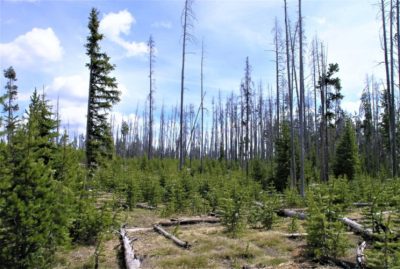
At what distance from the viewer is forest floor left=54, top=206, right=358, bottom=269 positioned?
708cm

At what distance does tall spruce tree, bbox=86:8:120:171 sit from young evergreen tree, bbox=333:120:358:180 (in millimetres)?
17331

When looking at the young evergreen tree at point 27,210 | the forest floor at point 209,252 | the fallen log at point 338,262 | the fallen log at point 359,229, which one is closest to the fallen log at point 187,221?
the forest floor at point 209,252

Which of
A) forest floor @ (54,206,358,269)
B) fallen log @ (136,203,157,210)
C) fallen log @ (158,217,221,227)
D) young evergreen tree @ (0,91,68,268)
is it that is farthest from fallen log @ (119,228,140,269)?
fallen log @ (136,203,157,210)

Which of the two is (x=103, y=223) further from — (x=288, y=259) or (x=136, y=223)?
(x=288, y=259)

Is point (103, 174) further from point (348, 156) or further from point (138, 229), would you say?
point (348, 156)

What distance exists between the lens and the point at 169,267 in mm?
6895

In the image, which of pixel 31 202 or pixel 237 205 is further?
pixel 237 205

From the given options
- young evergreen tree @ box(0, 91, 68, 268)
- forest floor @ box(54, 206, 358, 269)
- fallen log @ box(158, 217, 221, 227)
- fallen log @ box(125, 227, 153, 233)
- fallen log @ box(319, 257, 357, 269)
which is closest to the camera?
young evergreen tree @ box(0, 91, 68, 268)

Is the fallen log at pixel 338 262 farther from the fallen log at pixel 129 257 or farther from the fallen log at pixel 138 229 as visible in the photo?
the fallen log at pixel 138 229

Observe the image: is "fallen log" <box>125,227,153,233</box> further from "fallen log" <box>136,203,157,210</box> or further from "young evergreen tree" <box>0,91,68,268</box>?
"young evergreen tree" <box>0,91,68,268</box>

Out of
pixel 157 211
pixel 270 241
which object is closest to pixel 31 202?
pixel 270 241

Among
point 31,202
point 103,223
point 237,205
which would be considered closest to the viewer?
point 31,202

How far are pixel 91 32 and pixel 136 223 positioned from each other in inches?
466

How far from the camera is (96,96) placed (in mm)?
19281
